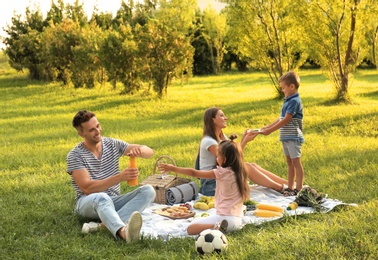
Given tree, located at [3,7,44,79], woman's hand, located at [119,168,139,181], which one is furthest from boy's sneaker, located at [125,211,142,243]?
tree, located at [3,7,44,79]

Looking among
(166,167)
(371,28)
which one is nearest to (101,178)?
(166,167)

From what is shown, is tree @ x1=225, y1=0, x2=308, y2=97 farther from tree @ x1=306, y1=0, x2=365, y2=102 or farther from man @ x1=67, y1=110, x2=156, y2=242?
man @ x1=67, y1=110, x2=156, y2=242

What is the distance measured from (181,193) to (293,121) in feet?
6.01

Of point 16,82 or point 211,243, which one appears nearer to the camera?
point 211,243

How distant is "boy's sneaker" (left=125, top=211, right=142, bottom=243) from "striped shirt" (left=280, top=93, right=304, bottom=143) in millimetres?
2922

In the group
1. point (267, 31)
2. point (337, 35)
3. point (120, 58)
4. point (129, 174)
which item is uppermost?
point (267, 31)

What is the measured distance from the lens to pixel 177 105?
17.4m

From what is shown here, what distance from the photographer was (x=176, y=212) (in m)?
6.16

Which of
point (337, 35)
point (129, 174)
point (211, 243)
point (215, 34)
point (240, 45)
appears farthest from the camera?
point (215, 34)

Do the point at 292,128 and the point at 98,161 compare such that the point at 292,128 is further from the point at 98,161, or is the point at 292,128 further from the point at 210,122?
the point at 98,161

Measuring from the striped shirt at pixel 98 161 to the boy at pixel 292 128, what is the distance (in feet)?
7.01

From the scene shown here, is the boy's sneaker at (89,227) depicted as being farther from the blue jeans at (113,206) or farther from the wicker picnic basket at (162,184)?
the wicker picnic basket at (162,184)

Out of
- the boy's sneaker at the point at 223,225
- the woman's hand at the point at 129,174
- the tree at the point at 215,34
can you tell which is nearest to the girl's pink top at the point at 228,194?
the boy's sneaker at the point at 223,225

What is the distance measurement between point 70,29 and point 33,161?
1667cm
